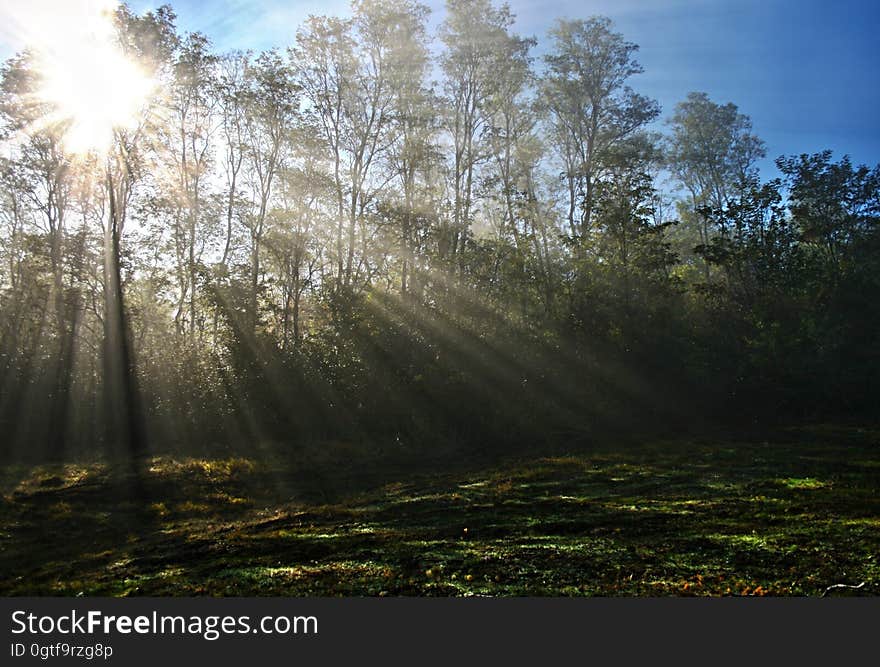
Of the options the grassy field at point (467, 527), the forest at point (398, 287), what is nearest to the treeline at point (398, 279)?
the forest at point (398, 287)

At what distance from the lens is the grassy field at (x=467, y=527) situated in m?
5.00

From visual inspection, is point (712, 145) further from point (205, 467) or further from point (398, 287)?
point (205, 467)

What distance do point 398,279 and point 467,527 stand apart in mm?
18445

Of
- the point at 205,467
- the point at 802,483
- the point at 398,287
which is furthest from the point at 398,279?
the point at 802,483

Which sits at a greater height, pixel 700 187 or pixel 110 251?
pixel 700 187

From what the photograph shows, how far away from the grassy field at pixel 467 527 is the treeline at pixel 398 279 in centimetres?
591

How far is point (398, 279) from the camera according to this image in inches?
996

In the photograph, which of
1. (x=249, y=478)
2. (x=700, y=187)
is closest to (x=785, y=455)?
(x=249, y=478)

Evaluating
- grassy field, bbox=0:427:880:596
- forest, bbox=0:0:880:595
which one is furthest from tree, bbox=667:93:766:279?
grassy field, bbox=0:427:880:596

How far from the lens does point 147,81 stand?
21297mm

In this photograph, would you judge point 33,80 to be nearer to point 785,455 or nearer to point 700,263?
point 785,455

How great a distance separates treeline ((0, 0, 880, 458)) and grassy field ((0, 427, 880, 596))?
19.4 ft

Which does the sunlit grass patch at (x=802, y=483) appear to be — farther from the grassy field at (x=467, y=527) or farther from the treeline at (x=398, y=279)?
the treeline at (x=398, y=279)

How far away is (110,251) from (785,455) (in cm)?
2268
